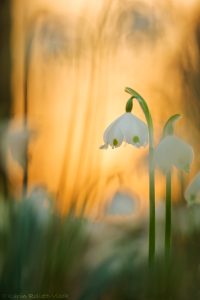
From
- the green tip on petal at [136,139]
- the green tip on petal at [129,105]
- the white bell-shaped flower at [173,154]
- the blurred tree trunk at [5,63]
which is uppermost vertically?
the blurred tree trunk at [5,63]

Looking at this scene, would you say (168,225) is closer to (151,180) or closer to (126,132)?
(151,180)

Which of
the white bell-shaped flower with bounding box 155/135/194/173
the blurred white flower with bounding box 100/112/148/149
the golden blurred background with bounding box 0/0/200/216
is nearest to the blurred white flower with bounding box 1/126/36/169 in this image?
the golden blurred background with bounding box 0/0/200/216

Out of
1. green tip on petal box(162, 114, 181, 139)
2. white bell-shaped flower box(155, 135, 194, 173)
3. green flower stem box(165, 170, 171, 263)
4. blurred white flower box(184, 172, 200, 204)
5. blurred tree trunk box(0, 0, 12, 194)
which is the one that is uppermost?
blurred tree trunk box(0, 0, 12, 194)

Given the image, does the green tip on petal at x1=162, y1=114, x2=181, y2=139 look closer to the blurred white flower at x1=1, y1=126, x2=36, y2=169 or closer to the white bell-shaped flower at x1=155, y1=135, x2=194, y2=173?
the white bell-shaped flower at x1=155, y1=135, x2=194, y2=173

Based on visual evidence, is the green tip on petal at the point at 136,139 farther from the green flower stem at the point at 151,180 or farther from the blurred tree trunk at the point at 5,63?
the blurred tree trunk at the point at 5,63

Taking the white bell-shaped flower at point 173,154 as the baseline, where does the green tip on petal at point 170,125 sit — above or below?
above

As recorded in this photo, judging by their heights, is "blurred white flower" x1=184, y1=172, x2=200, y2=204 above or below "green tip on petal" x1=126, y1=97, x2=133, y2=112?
below

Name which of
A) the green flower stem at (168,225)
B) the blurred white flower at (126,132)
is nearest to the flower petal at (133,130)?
the blurred white flower at (126,132)
